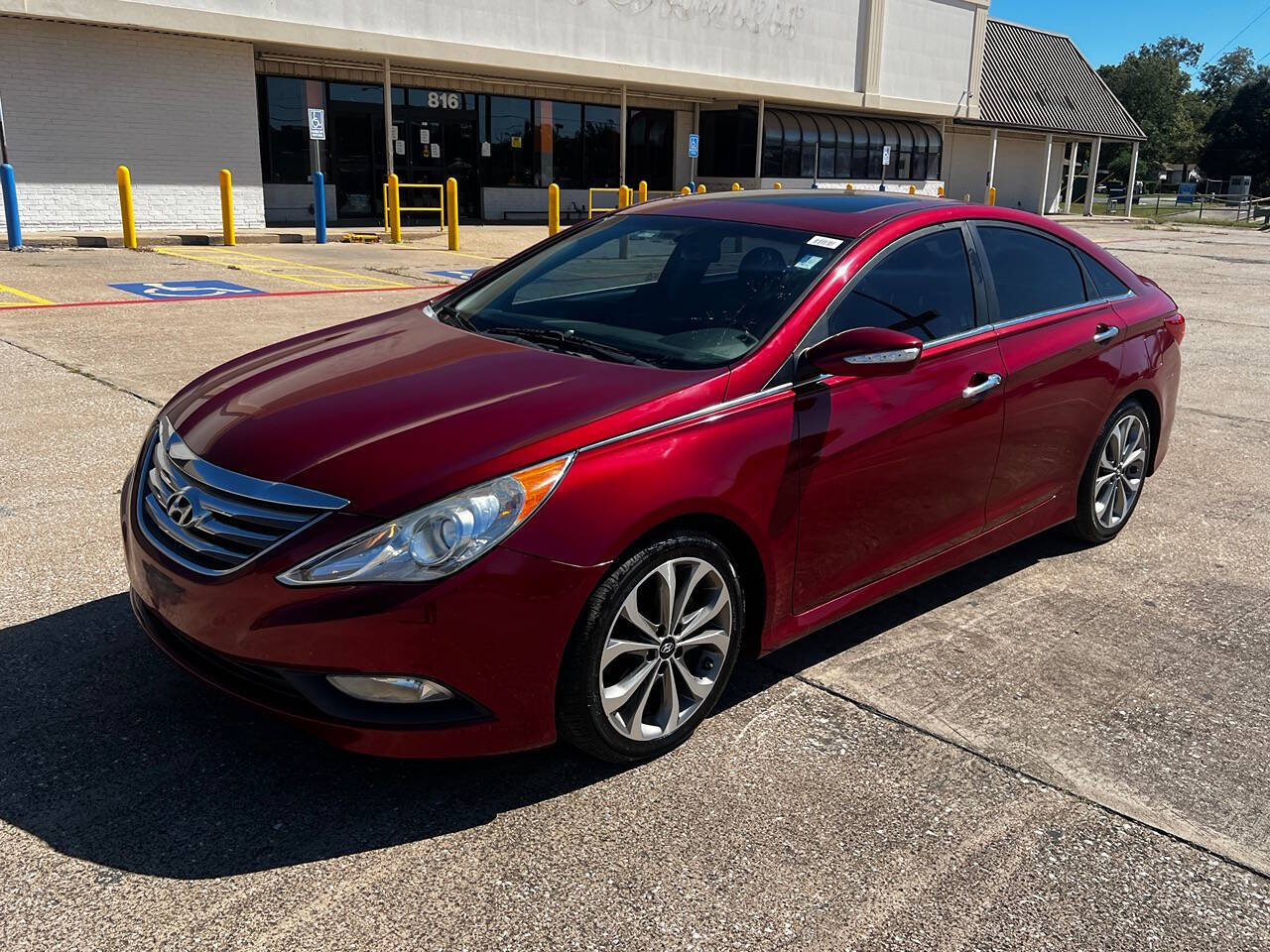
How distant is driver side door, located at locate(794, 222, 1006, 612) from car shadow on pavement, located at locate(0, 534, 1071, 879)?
640 millimetres

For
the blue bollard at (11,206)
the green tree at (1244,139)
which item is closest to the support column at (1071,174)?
the blue bollard at (11,206)

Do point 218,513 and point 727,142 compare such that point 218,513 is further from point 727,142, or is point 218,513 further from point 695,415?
point 727,142

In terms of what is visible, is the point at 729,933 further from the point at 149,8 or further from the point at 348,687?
the point at 149,8

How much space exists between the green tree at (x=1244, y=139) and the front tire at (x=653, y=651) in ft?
313

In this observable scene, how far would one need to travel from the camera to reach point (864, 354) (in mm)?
3475

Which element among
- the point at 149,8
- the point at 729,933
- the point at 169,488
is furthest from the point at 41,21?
the point at 729,933

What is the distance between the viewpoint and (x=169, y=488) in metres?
3.17

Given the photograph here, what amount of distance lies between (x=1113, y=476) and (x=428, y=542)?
3749 millimetres

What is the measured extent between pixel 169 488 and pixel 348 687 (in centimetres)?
91

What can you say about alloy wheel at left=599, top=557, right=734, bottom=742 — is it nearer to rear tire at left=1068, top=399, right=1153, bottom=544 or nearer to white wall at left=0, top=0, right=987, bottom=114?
rear tire at left=1068, top=399, right=1153, bottom=544

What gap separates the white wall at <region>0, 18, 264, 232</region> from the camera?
18.1m

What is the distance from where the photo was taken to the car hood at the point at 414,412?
285 centimetres

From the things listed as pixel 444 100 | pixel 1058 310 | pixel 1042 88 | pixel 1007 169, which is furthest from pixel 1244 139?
pixel 1058 310

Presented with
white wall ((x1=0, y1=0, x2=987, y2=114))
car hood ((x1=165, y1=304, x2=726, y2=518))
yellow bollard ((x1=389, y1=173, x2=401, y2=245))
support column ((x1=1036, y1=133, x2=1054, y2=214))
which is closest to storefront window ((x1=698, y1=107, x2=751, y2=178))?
white wall ((x1=0, y1=0, x2=987, y2=114))
